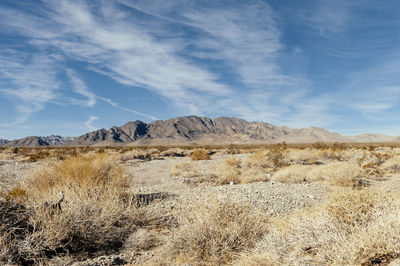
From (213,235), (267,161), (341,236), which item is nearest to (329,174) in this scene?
(267,161)

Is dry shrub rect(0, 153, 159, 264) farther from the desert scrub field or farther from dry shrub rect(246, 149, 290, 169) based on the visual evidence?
dry shrub rect(246, 149, 290, 169)

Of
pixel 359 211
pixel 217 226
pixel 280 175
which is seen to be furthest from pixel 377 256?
pixel 280 175

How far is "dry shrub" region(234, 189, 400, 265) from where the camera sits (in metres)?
2.67

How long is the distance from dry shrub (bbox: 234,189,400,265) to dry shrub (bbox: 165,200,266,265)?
0.30m

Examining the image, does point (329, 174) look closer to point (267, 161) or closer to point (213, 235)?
point (267, 161)

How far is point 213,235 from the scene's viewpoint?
13.0 ft

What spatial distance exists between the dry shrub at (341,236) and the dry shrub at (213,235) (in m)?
0.30

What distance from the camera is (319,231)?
130 inches

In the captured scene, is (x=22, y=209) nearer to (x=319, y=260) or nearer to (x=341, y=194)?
(x=319, y=260)

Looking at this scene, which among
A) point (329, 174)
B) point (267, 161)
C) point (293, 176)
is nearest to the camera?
point (329, 174)

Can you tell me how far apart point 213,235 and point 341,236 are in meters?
1.83

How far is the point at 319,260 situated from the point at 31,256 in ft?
13.1

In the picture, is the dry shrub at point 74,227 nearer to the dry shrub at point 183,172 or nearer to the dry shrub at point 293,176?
the dry shrub at point 293,176

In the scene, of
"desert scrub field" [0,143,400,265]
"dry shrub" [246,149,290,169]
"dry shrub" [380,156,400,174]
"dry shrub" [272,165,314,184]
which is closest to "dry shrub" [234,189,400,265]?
"desert scrub field" [0,143,400,265]
